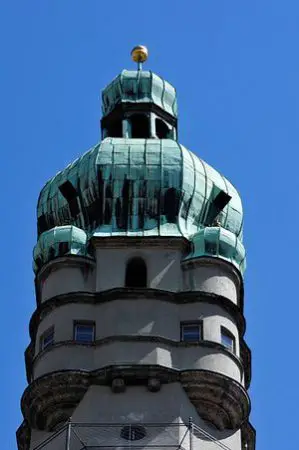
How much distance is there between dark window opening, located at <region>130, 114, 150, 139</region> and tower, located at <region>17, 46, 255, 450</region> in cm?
170

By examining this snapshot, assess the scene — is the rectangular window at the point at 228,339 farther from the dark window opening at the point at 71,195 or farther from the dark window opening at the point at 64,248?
the dark window opening at the point at 71,195

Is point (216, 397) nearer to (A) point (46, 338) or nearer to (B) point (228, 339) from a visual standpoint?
(B) point (228, 339)

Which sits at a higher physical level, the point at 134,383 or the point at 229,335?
the point at 229,335

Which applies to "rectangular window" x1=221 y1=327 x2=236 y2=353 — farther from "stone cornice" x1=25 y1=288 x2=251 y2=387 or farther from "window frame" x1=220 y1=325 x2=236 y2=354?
"stone cornice" x1=25 y1=288 x2=251 y2=387

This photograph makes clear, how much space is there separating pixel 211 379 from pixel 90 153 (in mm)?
7755

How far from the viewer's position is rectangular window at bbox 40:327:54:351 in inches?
1726

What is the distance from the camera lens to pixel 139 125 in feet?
166

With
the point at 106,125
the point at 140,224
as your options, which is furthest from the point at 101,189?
the point at 106,125

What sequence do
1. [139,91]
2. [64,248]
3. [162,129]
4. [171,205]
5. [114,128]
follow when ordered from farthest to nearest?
1. [139,91]
2. [162,129]
3. [114,128]
4. [171,205]
5. [64,248]

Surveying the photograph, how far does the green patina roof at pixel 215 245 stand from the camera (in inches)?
1775

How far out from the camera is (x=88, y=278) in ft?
147

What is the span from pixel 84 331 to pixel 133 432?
3.15 meters

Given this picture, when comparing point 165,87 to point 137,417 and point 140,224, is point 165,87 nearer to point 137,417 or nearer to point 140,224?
point 140,224

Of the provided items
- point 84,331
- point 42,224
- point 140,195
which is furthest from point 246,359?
point 42,224
